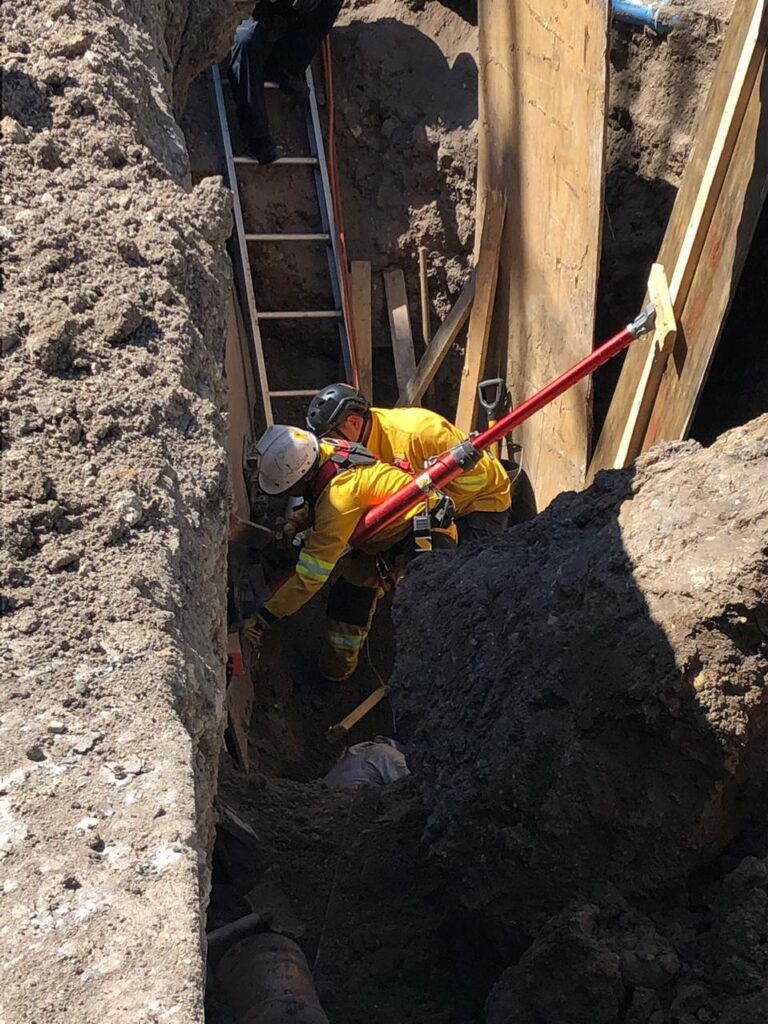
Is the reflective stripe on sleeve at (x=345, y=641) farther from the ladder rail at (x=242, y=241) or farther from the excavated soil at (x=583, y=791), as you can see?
the excavated soil at (x=583, y=791)

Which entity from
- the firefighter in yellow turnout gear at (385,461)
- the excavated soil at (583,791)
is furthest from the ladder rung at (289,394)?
the excavated soil at (583,791)

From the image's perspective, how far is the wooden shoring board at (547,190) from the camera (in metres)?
5.73

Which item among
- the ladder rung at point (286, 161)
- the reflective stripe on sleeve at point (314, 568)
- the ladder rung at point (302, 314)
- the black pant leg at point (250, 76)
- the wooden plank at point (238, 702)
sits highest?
the black pant leg at point (250, 76)

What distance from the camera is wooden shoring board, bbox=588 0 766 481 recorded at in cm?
486

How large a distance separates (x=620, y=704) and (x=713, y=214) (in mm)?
3213

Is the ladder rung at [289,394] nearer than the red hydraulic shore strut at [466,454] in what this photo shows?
No

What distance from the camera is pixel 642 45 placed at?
632 centimetres

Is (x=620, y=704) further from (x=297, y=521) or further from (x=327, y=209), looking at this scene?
(x=327, y=209)

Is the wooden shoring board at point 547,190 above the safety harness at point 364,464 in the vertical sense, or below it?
above

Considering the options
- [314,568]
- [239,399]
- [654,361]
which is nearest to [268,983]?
[314,568]

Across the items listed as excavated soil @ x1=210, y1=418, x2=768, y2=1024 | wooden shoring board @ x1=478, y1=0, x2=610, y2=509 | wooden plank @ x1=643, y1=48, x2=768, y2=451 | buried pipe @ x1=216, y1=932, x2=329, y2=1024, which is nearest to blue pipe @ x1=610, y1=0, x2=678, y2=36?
wooden shoring board @ x1=478, y1=0, x2=610, y2=509

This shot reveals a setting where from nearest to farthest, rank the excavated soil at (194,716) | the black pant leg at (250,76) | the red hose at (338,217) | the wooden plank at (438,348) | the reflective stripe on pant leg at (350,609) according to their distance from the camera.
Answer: the excavated soil at (194,716) < the reflective stripe on pant leg at (350,609) < the black pant leg at (250,76) < the wooden plank at (438,348) < the red hose at (338,217)

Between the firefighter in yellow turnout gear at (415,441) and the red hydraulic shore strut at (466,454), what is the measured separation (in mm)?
541

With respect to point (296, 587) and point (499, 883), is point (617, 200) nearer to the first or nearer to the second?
point (296, 587)
